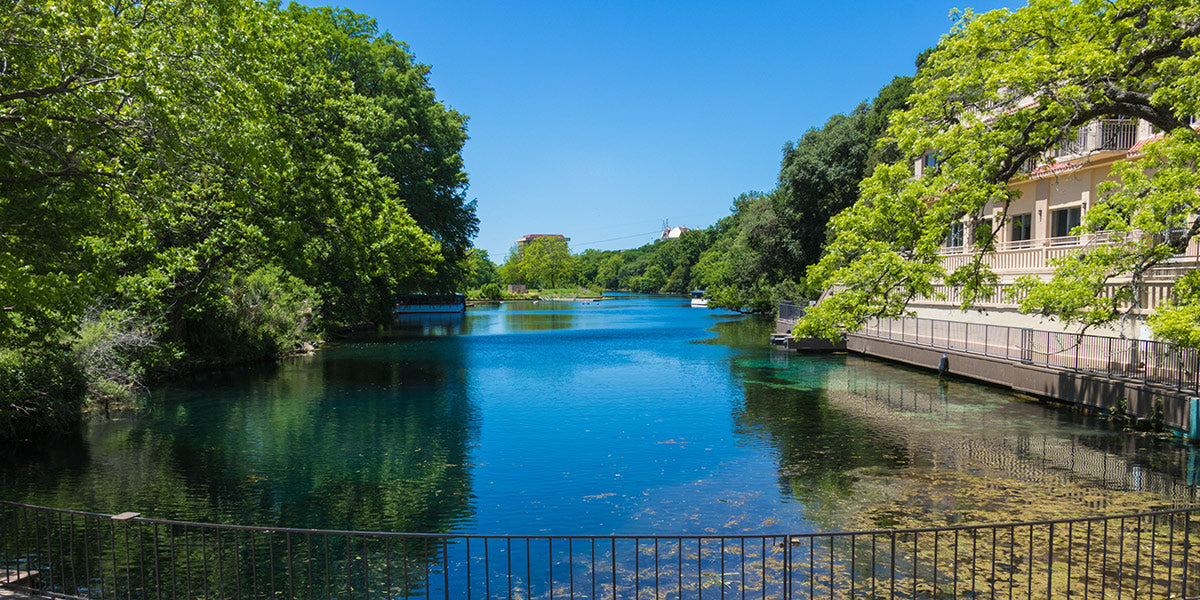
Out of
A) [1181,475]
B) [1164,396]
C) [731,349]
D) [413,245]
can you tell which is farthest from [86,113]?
[731,349]

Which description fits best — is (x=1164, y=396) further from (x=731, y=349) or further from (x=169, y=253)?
(x=169, y=253)

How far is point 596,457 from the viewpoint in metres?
16.8

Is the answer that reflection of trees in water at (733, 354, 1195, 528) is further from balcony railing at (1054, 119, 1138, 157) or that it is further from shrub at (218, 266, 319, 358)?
shrub at (218, 266, 319, 358)

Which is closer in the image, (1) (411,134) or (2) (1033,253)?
(2) (1033,253)

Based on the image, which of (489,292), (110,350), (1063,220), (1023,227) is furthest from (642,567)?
(489,292)

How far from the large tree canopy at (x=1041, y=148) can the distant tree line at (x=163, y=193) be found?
1490 centimetres

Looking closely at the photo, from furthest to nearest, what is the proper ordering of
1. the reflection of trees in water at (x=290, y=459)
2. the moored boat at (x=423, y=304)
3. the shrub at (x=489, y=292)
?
the shrub at (x=489, y=292)
the moored boat at (x=423, y=304)
the reflection of trees in water at (x=290, y=459)

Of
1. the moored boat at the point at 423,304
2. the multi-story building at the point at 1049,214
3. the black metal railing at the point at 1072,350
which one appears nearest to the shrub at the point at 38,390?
the black metal railing at the point at 1072,350

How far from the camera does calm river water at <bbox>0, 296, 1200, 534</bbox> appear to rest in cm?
1273

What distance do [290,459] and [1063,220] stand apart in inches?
1206

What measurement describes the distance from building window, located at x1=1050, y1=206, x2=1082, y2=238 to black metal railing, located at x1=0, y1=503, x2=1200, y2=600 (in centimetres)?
2206

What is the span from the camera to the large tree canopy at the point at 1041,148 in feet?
51.2

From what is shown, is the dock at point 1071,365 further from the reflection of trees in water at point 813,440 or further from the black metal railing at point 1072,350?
the reflection of trees in water at point 813,440

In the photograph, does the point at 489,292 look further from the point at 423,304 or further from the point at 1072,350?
the point at 1072,350
